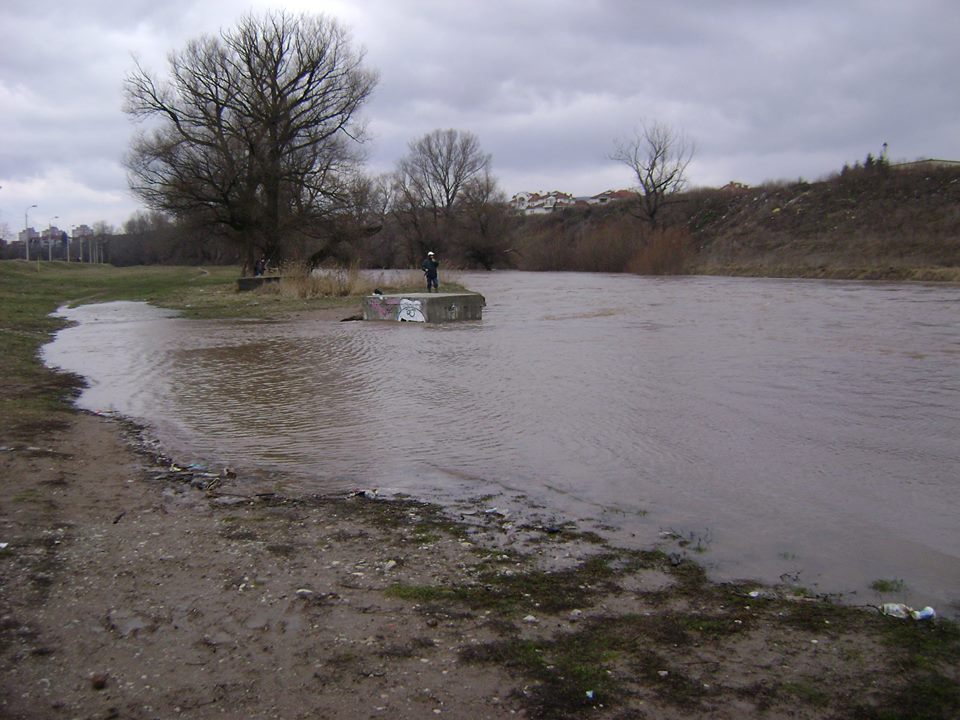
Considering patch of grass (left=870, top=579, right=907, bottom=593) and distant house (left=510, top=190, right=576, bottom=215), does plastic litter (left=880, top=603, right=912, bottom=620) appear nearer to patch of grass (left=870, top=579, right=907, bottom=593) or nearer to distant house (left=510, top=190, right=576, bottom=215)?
patch of grass (left=870, top=579, right=907, bottom=593)

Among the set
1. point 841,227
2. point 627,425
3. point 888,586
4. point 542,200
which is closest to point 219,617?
point 888,586

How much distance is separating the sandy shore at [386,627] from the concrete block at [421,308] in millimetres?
16477

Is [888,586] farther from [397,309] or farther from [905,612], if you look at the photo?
[397,309]

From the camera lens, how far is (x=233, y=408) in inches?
399

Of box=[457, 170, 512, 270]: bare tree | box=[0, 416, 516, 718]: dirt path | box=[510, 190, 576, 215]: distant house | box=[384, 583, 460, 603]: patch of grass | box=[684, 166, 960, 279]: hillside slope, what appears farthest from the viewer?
box=[510, 190, 576, 215]: distant house

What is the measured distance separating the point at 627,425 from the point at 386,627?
562cm

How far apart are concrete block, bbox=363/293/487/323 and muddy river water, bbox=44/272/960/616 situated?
2.18m

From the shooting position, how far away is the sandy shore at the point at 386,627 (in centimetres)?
316

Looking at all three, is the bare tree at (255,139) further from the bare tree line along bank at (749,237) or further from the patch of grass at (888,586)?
the patch of grass at (888,586)

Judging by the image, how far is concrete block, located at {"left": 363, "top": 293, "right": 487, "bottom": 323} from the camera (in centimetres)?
2195

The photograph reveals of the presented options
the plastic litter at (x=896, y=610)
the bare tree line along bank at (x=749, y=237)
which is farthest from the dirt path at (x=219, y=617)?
the bare tree line along bank at (x=749, y=237)

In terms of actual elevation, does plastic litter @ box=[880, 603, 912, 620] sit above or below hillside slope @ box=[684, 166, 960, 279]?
below

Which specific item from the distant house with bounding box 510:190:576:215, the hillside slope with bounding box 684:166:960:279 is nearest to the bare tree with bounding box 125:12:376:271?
the hillside slope with bounding box 684:166:960:279

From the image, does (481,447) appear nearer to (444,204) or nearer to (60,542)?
(60,542)
